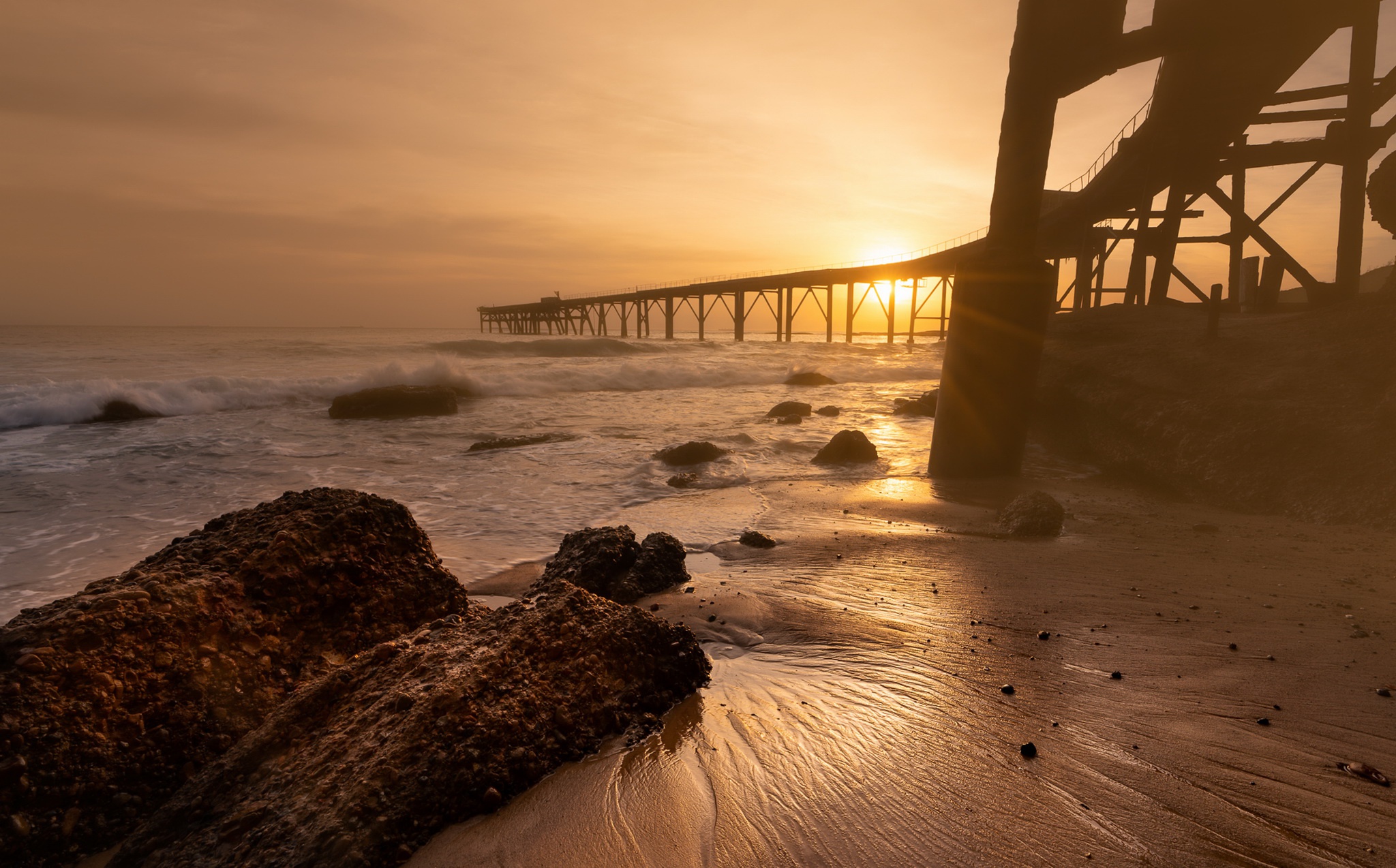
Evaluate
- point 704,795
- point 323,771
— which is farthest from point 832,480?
point 323,771

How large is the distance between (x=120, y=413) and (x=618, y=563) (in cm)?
1363

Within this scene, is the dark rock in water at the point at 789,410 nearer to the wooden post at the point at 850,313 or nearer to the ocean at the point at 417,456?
the ocean at the point at 417,456

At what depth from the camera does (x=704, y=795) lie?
1.83 meters

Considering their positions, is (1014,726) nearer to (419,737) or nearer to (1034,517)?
(419,737)

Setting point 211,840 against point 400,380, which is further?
point 400,380

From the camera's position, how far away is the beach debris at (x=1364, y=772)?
1664 millimetres

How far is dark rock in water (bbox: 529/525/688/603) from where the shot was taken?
337cm

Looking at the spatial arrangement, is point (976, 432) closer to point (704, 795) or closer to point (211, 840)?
point (704, 795)

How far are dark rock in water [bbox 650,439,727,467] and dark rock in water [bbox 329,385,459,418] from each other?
6534 mm

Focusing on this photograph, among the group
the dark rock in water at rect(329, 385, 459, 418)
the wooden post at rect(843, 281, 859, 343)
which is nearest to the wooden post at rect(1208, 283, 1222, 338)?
the dark rock in water at rect(329, 385, 459, 418)

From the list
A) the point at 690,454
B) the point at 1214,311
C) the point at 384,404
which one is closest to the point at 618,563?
the point at 690,454

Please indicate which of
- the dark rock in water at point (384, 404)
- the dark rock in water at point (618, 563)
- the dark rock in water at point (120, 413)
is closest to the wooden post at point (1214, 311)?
the dark rock in water at point (618, 563)

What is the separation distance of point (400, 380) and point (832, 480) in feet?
45.6

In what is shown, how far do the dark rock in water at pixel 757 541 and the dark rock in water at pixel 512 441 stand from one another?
17.2ft
